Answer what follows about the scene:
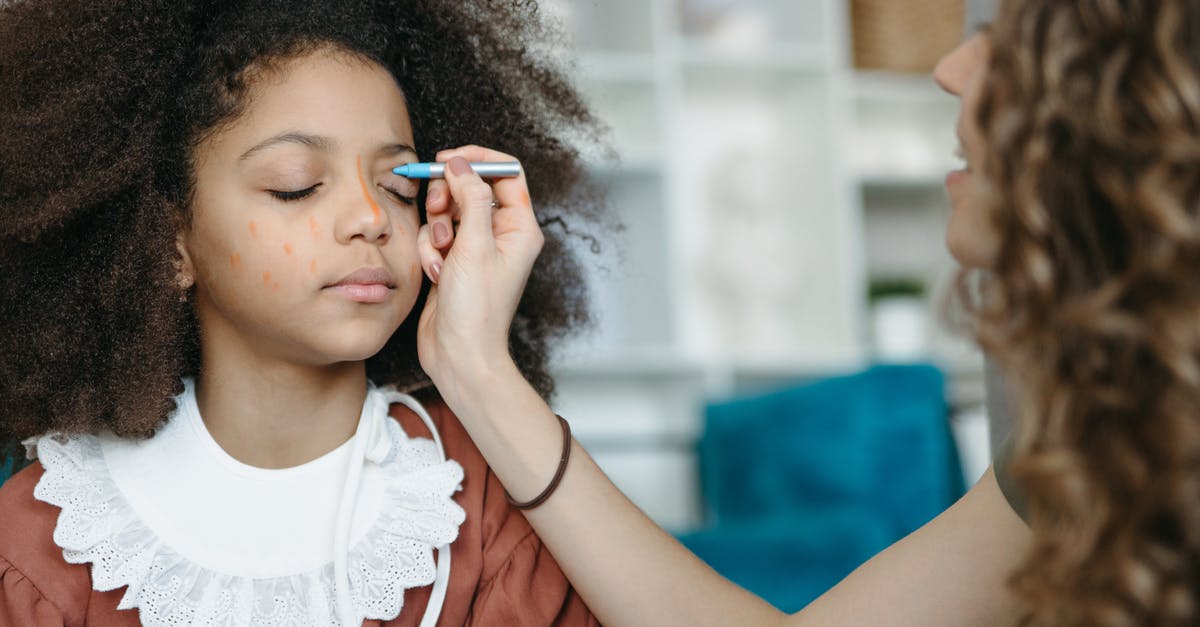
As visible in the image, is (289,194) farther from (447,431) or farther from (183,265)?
(447,431)

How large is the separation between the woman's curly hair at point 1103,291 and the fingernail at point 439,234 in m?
0.50

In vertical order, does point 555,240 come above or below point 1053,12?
below

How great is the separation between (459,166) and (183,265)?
0.88ft

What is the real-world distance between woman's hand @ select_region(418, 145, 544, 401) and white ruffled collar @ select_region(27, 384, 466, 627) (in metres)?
0.11

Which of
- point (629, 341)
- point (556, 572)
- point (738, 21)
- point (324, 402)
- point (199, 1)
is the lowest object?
point (629, 341)

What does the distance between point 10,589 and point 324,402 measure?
29 cm

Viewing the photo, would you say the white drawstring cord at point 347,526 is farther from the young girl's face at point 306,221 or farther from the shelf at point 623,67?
the shelf at point 623,67

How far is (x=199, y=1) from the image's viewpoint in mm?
1058

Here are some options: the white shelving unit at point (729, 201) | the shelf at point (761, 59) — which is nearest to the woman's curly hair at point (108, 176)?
the white shelving unit at point (729, 201)

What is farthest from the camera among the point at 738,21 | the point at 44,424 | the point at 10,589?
the point at 738,21

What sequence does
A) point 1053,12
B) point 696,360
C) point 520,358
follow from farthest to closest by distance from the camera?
point 696,360
point 520,358
point 1053,12

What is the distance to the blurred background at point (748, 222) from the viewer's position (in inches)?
113

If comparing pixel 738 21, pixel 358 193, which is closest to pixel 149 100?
pixel 358 193

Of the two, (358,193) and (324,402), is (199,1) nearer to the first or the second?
(358,193)
